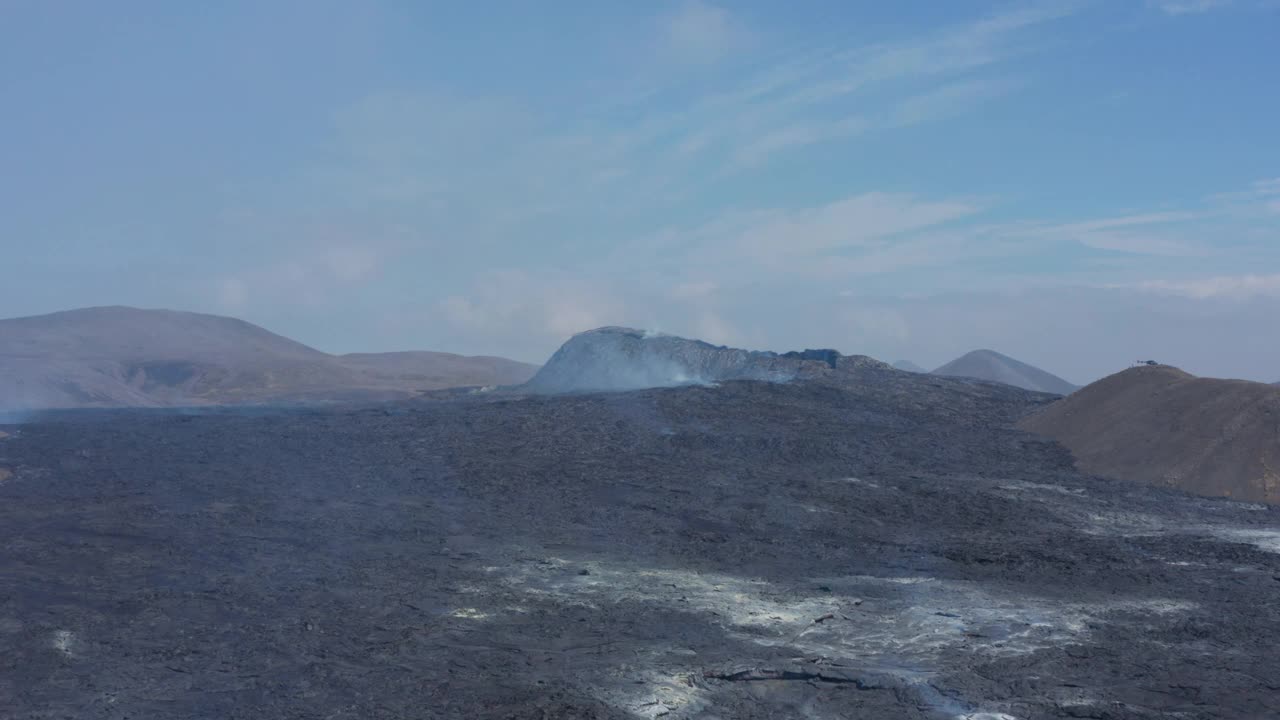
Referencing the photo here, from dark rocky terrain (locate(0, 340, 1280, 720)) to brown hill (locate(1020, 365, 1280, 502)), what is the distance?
149cm

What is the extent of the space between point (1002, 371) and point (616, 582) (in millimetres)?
81282

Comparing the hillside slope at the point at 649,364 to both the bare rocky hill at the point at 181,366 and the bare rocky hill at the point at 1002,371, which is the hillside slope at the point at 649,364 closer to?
the bare rocky hill at the point at 181,366

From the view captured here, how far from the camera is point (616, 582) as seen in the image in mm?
12812

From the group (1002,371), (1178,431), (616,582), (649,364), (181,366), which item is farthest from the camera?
(1002,371)

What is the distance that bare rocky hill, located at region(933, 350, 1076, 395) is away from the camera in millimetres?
85425

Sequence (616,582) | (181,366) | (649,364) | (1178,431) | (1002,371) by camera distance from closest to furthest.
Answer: (616,582), (1178,431), (649,364), (181,366), (1002,371)

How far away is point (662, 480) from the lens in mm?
20875

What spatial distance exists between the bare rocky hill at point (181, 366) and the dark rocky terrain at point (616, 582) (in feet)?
106

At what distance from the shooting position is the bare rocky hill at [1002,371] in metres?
85.4

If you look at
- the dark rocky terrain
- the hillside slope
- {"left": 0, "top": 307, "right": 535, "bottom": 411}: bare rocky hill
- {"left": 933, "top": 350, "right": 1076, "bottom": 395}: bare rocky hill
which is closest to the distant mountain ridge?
the hillside slope

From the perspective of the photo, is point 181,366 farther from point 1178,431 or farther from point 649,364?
point 1178,431

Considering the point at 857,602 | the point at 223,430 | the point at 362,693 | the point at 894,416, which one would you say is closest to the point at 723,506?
the point at 857,602

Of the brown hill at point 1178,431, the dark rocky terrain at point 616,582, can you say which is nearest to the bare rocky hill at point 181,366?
the dark rocky terrain at point 616,582

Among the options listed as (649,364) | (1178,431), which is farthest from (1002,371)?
(1178,431)
